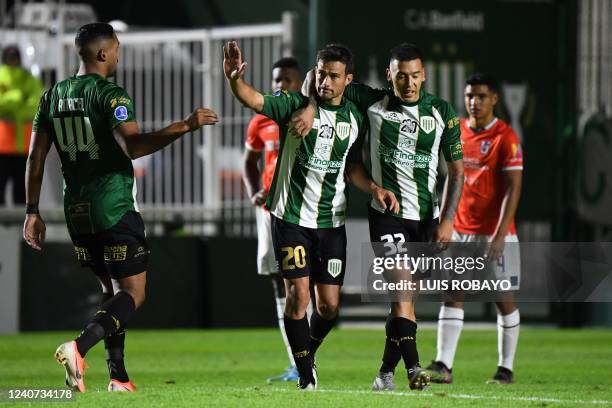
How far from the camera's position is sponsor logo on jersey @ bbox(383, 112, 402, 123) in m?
7.89

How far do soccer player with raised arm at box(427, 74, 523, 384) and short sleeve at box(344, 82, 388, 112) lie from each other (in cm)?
162

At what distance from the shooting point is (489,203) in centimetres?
941

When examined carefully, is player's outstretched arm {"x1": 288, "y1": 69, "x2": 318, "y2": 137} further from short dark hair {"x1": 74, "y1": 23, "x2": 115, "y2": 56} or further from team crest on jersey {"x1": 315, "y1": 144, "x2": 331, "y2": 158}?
short dark hair {"x1": 74, "y1": 23, "x2": 115, "y2": 56}

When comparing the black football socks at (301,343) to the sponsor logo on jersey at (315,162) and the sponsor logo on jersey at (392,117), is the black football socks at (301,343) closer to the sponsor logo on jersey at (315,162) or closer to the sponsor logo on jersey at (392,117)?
the sponsor logo on jersey at (315,162)

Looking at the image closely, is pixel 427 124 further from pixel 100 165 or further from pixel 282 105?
pixel 100 165

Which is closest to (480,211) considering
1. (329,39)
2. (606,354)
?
(606,354)

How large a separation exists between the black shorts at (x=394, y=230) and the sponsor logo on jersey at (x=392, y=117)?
548 millimetres

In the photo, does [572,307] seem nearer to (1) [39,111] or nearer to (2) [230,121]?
(2) [230,121]

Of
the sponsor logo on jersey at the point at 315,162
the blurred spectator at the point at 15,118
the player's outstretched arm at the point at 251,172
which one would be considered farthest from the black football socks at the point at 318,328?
the blurred spectator at the point at 15,118

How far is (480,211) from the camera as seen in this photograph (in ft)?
30.9

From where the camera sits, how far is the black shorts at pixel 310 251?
25.1ft

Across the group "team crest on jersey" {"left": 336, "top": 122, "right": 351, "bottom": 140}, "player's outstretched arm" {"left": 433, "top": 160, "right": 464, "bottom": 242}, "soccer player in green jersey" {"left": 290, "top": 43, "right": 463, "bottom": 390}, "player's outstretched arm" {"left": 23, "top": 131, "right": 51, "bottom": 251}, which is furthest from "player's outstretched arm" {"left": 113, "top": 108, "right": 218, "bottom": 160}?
"player's outstretched arm" {"left": 433, "top": 160, "right": 464, "bottom": 242}

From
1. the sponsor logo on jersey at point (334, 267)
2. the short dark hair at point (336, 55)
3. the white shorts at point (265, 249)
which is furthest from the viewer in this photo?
the white shorts at point (265, 249)

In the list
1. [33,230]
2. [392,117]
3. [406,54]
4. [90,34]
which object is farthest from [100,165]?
[406,54]
